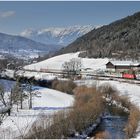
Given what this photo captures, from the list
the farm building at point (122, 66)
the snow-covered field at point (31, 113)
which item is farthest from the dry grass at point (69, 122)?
the farm building at point (122, 66)

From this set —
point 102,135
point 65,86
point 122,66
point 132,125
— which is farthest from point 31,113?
point 122,66

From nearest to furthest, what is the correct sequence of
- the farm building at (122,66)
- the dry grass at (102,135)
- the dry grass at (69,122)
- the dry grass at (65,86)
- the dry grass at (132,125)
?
the dry grass at (69,122) → the dry grass at (102,135) → the dry grass at (132,125) → the dry grass at (65,86) → the farm building at (122,66)

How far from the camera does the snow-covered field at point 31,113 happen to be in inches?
1498

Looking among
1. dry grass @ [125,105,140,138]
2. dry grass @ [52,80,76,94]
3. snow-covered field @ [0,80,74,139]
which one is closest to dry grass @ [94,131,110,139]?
dry grass @ [125,105,140,138]

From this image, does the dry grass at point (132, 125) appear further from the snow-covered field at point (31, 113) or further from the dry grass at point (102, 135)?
the snow-covered field at point (31, 113)

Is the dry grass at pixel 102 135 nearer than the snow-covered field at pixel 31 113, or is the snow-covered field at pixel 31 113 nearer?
the snow-covered field at pixel 31 113

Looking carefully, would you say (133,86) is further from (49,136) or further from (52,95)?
(49,136)

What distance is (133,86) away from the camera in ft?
282

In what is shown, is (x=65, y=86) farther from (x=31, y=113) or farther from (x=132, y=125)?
(x=132, y=125)

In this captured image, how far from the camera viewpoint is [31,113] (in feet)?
176

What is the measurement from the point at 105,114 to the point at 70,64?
10781 centimetres

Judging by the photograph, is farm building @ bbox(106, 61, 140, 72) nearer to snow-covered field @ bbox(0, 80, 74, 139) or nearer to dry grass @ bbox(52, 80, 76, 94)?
dry grass @ bbox(52, 80, 76, 94)

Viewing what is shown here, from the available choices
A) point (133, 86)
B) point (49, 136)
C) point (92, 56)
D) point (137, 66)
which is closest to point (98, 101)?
point (49, 136)

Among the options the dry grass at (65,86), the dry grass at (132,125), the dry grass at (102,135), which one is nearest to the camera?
the dry grass at (102,135)
